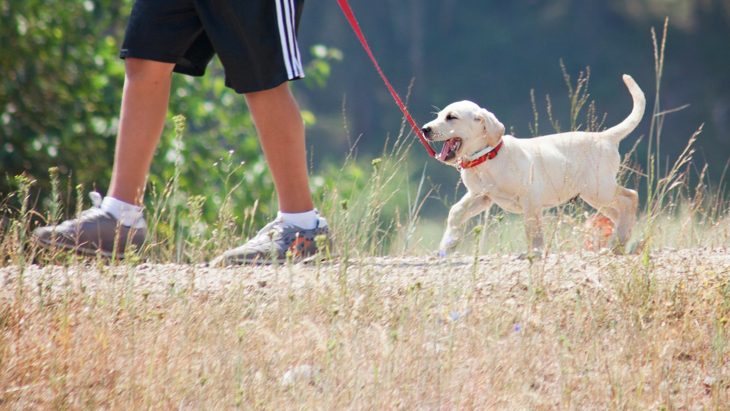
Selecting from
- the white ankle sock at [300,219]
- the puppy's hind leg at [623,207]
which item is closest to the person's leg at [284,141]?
the white ankle sock at [300,219]

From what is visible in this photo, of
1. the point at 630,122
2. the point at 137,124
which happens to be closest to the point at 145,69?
the point at 137,124

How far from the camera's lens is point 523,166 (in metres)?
4.37

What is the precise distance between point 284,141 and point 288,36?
381mm

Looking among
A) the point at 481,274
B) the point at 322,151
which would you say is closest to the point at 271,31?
the point at 481,274

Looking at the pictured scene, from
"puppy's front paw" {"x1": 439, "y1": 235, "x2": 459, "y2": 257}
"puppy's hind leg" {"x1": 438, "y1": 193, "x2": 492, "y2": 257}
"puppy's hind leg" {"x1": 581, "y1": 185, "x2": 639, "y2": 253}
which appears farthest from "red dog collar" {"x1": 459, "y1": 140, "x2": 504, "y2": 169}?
"puppy's hind leg" {"x1": 581, "y1": 185, "x2": 639, "y2": 253}

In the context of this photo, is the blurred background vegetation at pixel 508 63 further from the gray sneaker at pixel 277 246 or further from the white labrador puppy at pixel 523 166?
the gray sneaker at pixel 277 246

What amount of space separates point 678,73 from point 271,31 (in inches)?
769

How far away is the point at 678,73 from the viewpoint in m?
22.1

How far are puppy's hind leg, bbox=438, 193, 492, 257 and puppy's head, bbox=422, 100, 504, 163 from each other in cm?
18

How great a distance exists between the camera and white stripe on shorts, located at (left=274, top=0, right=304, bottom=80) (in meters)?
3.85

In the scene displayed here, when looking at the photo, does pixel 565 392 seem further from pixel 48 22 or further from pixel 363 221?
pixel 48 22

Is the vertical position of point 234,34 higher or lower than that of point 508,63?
lower

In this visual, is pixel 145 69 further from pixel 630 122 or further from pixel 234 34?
pixel 630 122

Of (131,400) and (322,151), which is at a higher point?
Result: (322,151)
